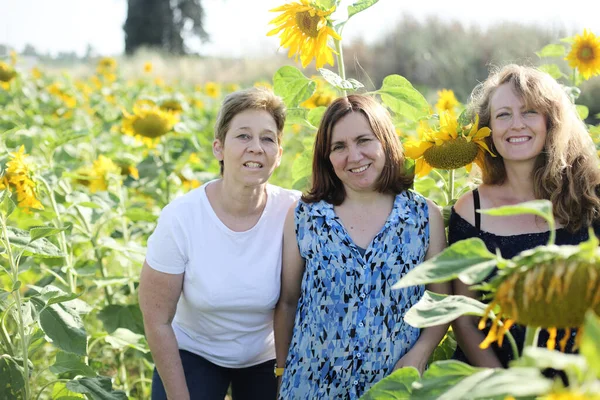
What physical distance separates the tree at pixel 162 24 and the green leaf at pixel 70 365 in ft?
73.5

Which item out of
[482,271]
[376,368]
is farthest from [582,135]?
[482,271]

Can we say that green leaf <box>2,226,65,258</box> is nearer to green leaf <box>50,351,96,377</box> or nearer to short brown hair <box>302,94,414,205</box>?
green leaf <box>50,351,96,377</box>

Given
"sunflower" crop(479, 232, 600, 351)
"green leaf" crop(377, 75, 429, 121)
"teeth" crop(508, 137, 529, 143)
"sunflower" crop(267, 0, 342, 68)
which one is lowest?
"sunflower" crop(479, 232, 600, 351)

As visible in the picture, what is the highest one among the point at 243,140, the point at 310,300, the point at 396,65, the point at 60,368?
the point at 396,65

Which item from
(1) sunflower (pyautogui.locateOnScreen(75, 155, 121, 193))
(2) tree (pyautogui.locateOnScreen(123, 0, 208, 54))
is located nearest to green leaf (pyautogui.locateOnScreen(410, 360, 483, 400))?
(1) sunflower (pyautogui.locateOnScreen(75, 155, 121, 193))

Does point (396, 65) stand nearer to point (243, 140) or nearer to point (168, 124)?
point (168, 124)

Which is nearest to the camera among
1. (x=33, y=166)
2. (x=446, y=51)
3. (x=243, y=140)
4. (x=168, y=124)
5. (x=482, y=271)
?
(x=482, y=271)

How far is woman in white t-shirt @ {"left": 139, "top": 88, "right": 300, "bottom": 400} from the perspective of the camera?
1793 mm

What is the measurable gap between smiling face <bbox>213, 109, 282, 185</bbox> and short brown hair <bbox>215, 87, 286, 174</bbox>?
0.04 ft

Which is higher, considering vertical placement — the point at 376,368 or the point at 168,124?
the point at 168,124

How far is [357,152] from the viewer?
5.45 ft

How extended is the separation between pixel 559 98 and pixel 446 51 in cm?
816

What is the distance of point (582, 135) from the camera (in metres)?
1.71

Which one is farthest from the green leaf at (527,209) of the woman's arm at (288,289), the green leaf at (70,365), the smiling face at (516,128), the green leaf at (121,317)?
the green leaf at (121,317)
